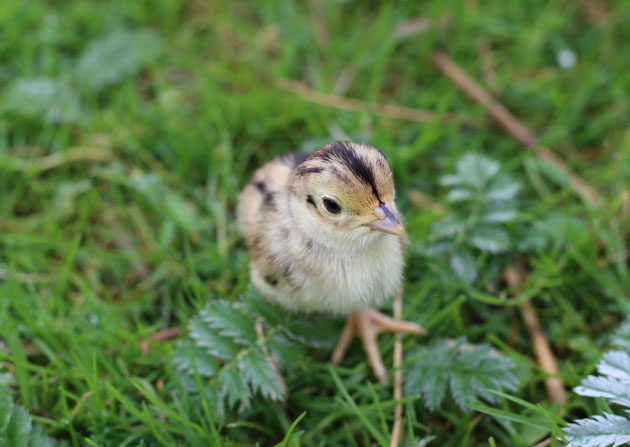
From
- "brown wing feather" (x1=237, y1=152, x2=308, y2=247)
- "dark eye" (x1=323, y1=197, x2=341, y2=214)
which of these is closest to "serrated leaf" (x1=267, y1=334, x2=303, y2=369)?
"brown wing feather" (x1=237, y1=152, x2=308, y2=247)

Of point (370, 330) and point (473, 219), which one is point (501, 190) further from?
point (370, 330)

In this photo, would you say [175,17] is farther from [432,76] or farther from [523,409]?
[523,409]

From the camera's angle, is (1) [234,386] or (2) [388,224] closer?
(2) [388,224]

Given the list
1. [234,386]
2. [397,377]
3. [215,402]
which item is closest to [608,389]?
[397,377]

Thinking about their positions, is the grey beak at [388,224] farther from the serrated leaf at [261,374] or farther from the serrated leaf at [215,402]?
the serrated leaf at [215,402]

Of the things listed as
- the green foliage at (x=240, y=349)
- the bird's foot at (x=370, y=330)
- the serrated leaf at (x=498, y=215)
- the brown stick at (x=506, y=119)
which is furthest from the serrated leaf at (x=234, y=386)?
the brown stick at (x=506, y=119)

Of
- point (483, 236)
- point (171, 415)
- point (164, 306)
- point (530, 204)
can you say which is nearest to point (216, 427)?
point (171, 415)

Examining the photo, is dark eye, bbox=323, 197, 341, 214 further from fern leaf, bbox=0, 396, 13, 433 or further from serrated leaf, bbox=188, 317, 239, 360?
fern leaf, bbox=0, 396, 13, 433
